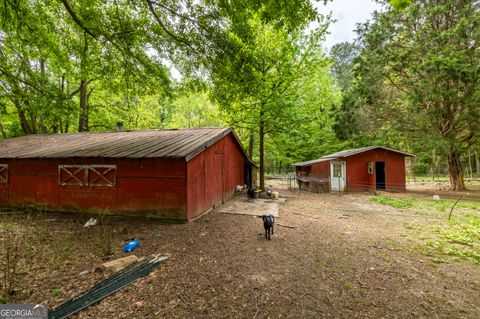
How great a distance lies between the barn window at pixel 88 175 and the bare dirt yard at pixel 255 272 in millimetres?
1650

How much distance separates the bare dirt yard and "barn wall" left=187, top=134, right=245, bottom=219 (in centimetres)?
108

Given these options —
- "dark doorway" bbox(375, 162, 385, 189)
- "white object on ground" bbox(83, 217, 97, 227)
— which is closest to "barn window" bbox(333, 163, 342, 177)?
"dark doorway" bbox(375, 162, 385, 189)

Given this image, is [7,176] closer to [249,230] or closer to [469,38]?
[249,230]

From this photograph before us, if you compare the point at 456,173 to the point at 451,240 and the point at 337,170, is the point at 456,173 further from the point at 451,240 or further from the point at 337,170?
the point at 451,240

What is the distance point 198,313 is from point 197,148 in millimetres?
5101

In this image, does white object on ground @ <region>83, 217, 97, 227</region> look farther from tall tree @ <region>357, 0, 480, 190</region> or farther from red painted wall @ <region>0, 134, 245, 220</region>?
tall tree @ <region>357, 0, 480, 190</region>

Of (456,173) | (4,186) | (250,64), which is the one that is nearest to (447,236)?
(250,64)

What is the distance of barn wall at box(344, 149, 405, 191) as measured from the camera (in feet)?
53.7

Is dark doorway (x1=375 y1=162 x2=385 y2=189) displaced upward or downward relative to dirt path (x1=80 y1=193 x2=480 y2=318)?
upward

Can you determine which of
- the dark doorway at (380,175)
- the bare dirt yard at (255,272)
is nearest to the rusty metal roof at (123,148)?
the bare dirt yard at (255,272)

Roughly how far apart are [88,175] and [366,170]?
1806 centimetres

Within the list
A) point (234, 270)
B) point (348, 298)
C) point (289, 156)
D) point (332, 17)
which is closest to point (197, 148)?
point (234, 270)

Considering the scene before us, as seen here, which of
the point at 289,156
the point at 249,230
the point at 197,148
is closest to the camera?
the point at 249,230

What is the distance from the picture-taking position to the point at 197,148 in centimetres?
728
